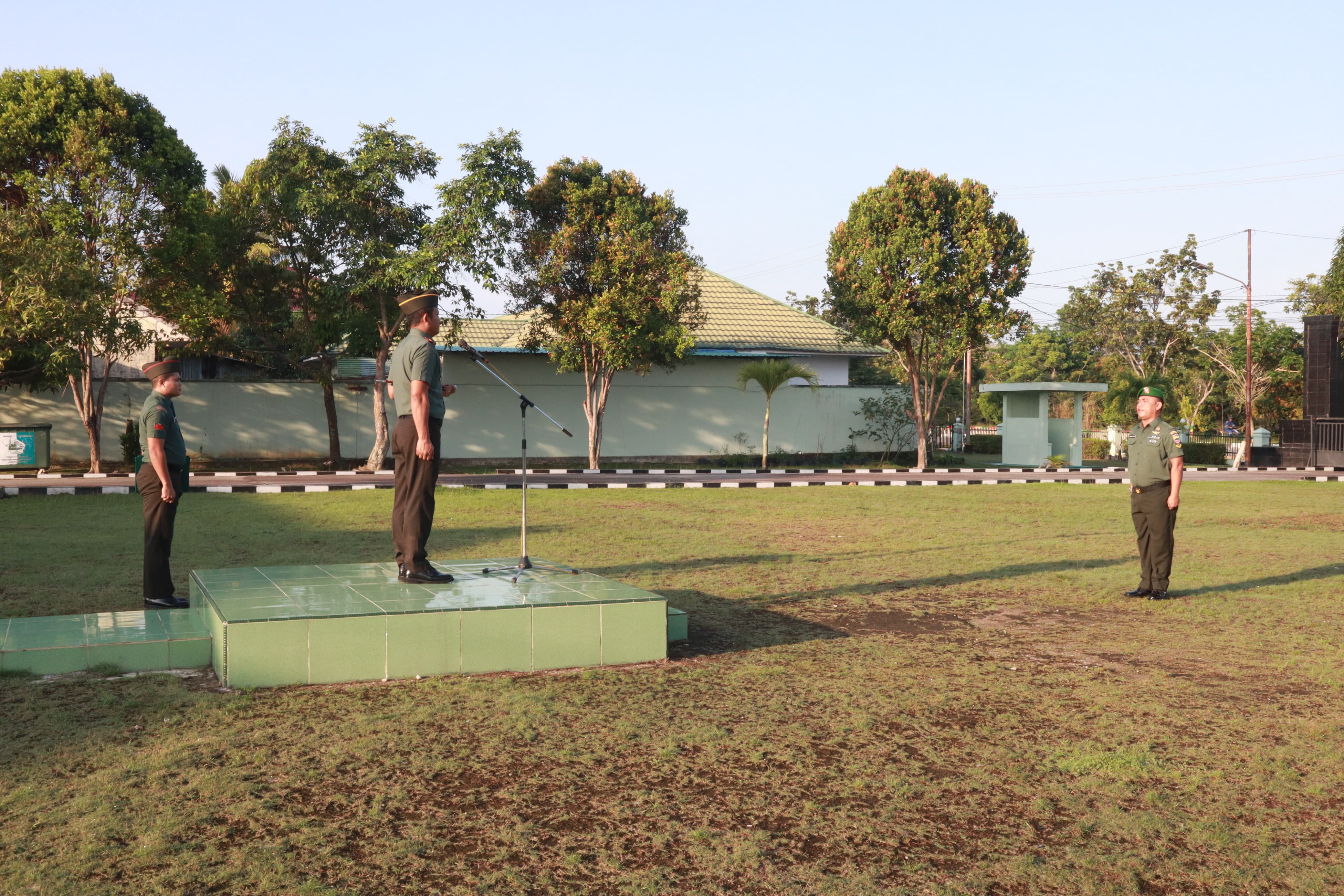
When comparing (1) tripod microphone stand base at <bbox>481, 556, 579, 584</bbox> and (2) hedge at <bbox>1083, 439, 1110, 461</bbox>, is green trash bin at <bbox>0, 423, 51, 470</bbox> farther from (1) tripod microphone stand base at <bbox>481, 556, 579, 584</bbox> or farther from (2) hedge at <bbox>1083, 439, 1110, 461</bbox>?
(2) hedge at <bbox>1083, 439, 1110, 461</bbox>

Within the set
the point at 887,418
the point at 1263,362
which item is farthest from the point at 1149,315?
the point at 887,418

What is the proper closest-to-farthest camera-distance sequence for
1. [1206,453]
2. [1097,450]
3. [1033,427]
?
1. [1033,427]
2. [1206,453]
3. [1097,450]

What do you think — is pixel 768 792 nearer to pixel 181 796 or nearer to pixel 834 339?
pixel 181 796

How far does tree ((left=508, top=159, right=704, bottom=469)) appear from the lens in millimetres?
21422

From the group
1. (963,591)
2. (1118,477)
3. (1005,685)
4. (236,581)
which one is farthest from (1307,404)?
(236,581)

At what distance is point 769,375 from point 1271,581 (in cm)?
1748

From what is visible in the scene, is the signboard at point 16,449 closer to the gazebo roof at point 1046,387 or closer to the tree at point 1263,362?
the gazebo roof at point 1046,387

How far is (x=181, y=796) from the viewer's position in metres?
3.44

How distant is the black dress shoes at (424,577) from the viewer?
602cm

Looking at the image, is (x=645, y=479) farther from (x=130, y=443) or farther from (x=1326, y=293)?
(x=1326, y=293)

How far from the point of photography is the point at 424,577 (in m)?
6.04

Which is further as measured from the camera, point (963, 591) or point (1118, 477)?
point (1118, 477)

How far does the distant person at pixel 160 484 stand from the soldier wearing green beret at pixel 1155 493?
6.61 meters

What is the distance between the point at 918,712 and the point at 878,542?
6396 mm
